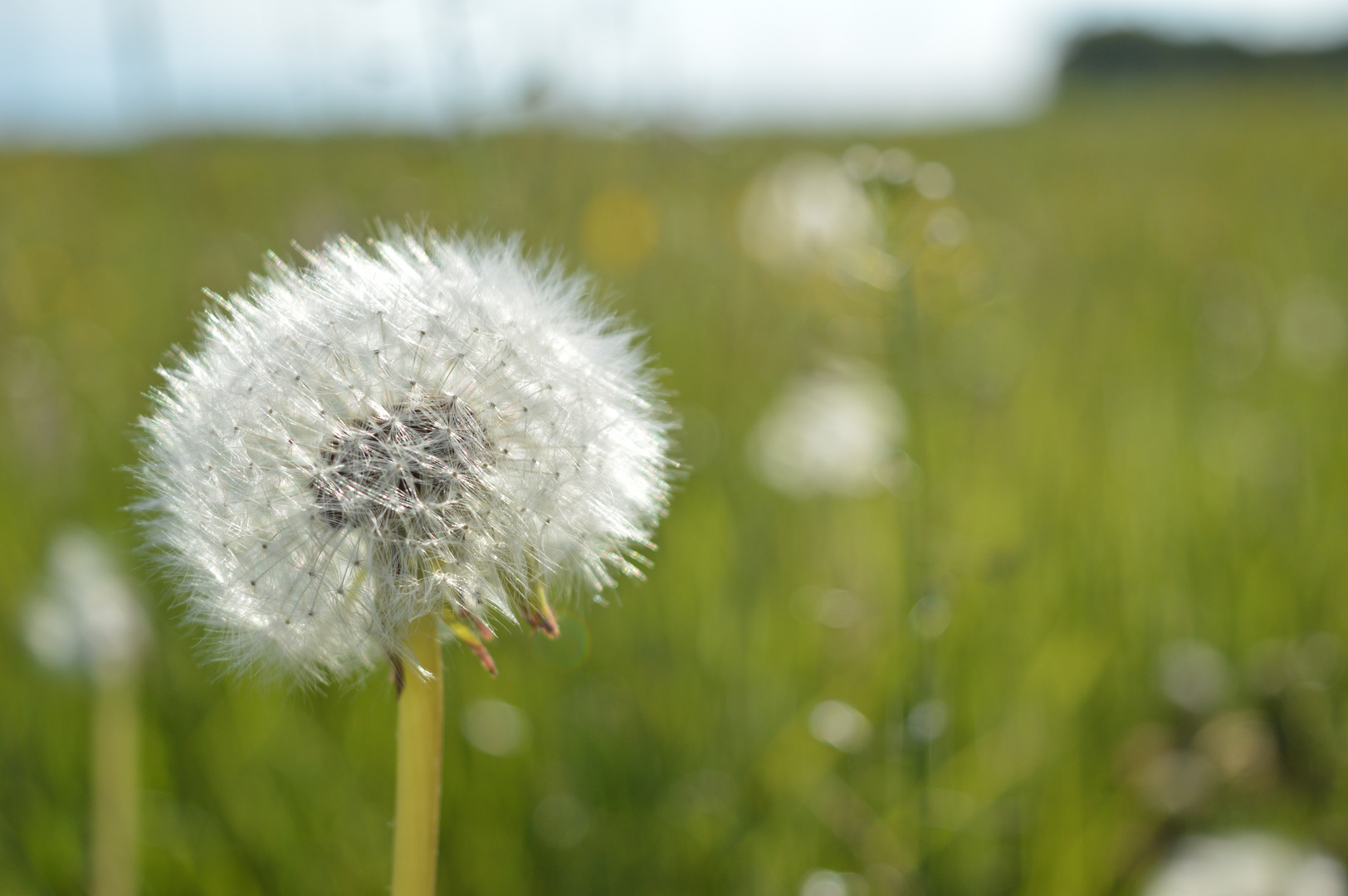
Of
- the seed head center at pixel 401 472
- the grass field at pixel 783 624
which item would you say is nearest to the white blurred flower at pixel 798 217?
the grass field at pixel 783 624

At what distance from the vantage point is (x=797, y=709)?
1792 millimetres

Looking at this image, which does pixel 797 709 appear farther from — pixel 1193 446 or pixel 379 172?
pixel 379 172

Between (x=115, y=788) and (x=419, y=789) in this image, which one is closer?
(x=419, y=789)

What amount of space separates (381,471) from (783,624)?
4.47 ft

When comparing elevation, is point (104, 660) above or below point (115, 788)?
above

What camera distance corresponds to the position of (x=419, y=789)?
2.34ft

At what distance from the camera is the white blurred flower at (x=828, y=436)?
2291 mm

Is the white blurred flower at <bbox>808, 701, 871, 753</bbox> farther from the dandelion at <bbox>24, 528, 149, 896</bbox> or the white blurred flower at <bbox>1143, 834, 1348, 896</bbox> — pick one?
the dandelion at <bbox>24, 528, 149, 896</bbox>

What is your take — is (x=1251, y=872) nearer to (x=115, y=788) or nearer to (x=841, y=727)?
(x=841, y=727)

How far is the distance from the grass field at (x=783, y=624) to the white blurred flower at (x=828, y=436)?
0.09 meters

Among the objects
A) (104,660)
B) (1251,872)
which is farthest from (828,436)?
(104,660)

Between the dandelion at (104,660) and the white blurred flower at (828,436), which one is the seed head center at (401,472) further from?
the white blurred flower at (828,436)

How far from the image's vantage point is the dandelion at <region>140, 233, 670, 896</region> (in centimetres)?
78

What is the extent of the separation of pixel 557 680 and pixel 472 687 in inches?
7.8
